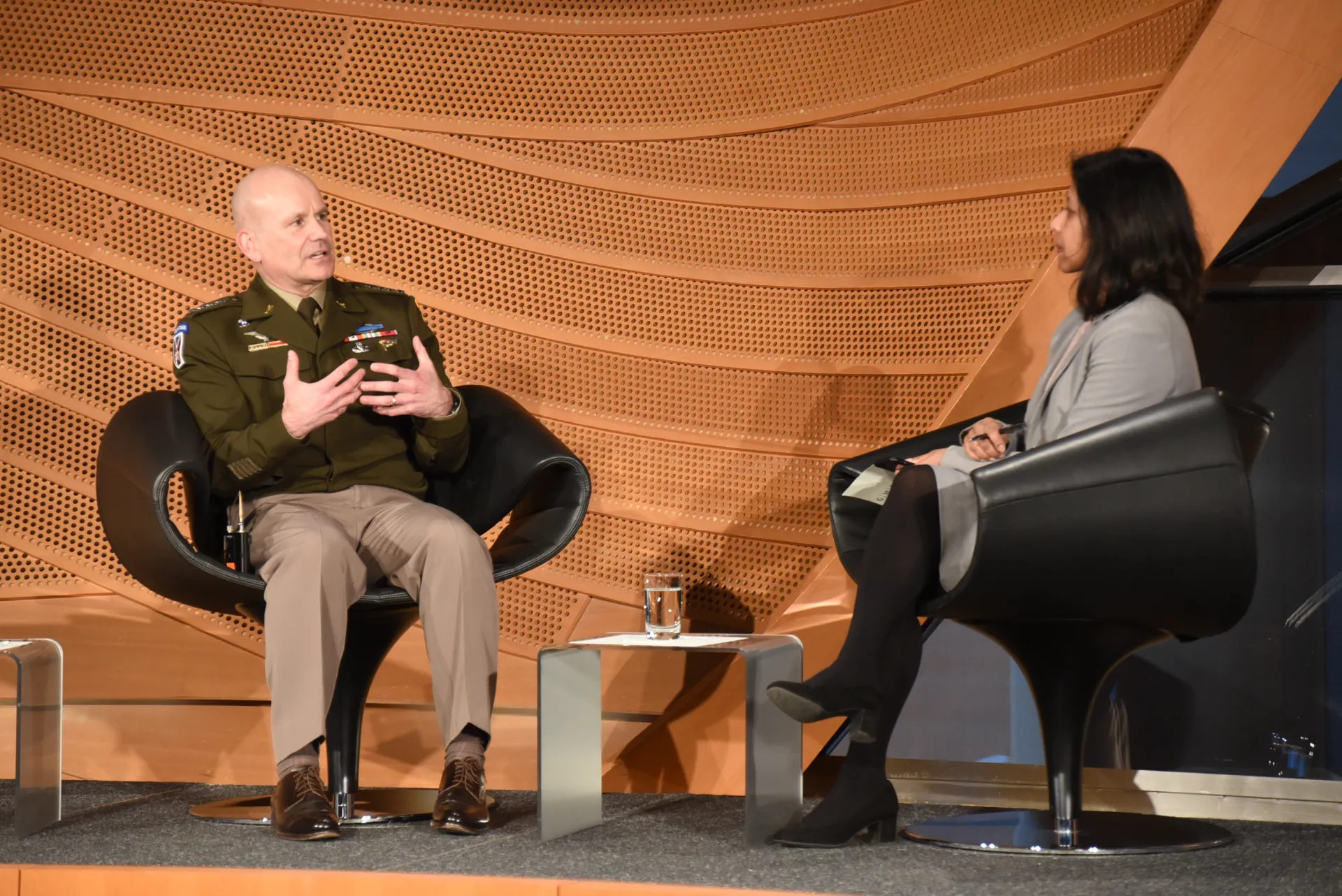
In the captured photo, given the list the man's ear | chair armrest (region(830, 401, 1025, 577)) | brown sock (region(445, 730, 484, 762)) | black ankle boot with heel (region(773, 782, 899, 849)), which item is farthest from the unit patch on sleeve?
black ankle boot with heel (region(773, 782, 899, 849))

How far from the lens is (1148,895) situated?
1895 mm

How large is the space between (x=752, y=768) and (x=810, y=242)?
1615 mm

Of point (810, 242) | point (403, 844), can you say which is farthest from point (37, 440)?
point (810, 242)

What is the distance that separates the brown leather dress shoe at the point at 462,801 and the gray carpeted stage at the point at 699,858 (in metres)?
0.03

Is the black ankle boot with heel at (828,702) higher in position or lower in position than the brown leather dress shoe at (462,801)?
higher

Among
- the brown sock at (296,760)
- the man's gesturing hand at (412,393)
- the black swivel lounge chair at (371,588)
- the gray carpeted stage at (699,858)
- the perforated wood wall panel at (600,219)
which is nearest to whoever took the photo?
the gray carpeted stage at (699,858)

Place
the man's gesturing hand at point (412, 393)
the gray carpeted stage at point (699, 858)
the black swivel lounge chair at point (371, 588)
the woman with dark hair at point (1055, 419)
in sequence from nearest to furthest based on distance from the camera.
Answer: the gray carpeted stage at point (699, 858), the woman with dark hair at point (1055, 419), the black swivel lounge chair at point (371, 588), the man's gesturing hand at point (412, 393)

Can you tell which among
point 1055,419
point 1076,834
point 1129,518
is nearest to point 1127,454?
point 1129,518

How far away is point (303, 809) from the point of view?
227cm

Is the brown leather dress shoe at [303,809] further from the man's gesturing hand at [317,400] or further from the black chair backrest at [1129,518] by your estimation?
the black chair backrest at [1129,518]

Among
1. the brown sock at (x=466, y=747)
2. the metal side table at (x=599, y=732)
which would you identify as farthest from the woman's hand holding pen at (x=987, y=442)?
the brown sock at (x=466, y=747)

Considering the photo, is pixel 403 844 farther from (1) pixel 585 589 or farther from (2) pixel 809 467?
(2) pixel 809 467

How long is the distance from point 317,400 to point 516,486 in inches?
17.4

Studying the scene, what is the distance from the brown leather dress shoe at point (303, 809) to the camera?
2.26 m
